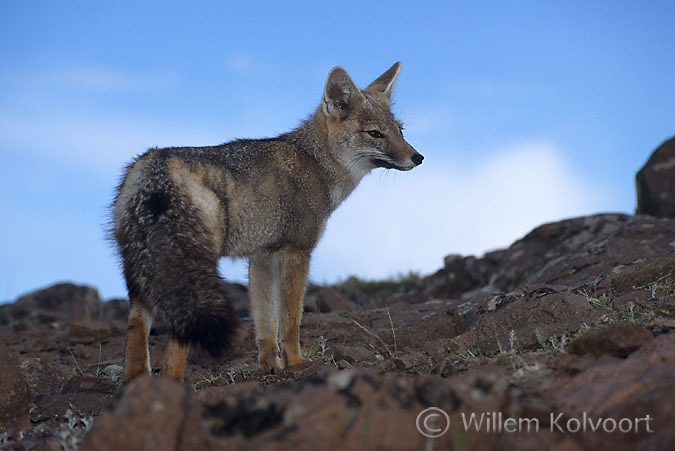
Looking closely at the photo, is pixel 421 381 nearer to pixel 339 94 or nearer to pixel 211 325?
pixel 211 325

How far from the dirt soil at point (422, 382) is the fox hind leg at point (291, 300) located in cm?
29

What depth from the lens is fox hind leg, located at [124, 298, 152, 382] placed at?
236 inches

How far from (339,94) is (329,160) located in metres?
0.79

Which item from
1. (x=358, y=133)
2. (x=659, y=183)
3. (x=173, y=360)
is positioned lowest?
(x=173, y=360)

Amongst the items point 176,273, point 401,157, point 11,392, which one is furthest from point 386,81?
point 11,392

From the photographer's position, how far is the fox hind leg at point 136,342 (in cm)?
599

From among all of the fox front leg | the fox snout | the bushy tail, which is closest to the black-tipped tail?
the bushy tail

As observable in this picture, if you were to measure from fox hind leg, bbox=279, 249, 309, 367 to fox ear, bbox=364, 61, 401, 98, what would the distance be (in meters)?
2.96

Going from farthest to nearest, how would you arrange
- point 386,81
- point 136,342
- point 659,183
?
1. point 659,183
2. point 386,81
3. point 136,342

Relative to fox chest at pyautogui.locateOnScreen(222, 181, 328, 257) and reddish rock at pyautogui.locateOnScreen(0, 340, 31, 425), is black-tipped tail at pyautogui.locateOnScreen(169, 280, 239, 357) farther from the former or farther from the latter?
reddish rock at pyautogui.locateOnScreen(0, 340, 31, 425)

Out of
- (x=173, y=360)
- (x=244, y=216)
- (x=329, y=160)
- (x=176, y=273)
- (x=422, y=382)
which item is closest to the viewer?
(x=422, y=382)

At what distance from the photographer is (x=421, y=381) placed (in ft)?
10.9

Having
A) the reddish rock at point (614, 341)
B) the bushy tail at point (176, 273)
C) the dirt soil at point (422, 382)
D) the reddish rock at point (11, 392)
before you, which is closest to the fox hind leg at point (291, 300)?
the dirt soil at point (422, 382)

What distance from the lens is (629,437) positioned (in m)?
3.23
